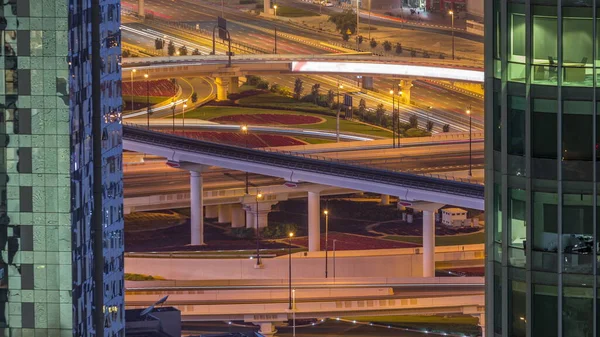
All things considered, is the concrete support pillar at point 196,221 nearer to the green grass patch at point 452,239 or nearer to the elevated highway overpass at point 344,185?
the elevated highway overpass at point 344,185

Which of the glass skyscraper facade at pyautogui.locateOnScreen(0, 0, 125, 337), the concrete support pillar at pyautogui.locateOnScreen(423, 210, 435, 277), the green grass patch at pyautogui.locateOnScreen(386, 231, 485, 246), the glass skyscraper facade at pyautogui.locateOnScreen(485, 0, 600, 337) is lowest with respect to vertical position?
the green grass patch at pyautogui.locateOnScreen(386, 231, 485, 246)

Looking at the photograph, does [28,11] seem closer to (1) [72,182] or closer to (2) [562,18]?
(1) [72,182]

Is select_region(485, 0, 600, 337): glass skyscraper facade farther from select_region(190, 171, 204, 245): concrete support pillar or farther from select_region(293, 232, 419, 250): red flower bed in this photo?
select_region(190, 171, 204, 245): concrete support pillar

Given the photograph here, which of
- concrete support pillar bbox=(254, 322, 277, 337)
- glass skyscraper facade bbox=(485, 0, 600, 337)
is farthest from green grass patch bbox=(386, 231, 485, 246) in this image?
glass skyscraper facade bbox=(485, 0, 600, 337)

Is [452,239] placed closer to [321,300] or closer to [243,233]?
[243,233]

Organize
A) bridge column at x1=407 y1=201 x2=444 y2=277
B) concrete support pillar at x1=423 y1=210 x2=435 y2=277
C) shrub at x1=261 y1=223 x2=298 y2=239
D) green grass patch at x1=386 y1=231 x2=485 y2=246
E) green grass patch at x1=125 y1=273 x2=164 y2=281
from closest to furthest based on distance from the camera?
1. green grass patch at x1=125 y1=273 x2=164 y2=281
2. concrete support pillar at x1=423 y1=210 x2=435 y2=277
3. bridge column at x1=407 y1=201 x2=444 y2=277
4. green grass patch at x1=386 y1=231 x2=485 y2=246
5. shrub at x1=261 y1=223 x2=298 y2=239

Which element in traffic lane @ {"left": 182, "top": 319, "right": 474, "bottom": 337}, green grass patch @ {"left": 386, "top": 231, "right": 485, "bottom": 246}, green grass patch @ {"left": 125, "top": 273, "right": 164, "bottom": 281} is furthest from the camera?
green grass patch @ {"left": 386, "top": 231, "right": 485, "bottom": 246}

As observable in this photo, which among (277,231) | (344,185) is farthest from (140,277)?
(277,231)
